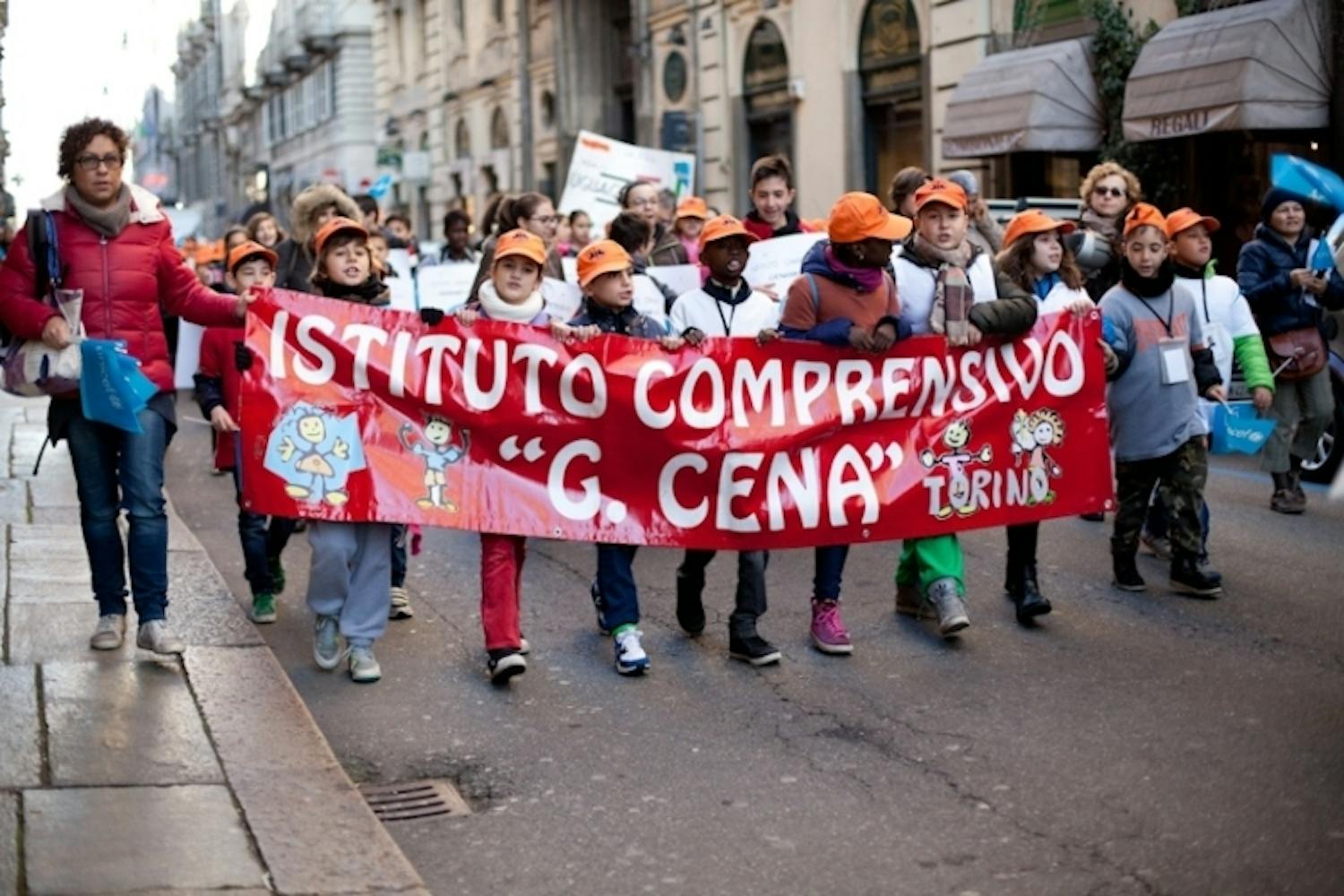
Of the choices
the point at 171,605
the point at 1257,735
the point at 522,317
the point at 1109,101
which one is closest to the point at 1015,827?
the point at 1257,735

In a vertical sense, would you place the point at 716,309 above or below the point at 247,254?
below

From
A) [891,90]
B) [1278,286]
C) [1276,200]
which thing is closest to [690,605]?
[1278,286]

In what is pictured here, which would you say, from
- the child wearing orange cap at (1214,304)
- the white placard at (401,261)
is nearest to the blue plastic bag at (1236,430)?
the child wearing orange cap at (1214,304)

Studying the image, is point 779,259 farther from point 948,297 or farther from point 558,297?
point 948,297

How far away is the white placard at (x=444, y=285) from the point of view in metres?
13.4

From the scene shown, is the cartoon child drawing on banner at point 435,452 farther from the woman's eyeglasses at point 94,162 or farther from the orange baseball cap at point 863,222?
the orange baseball cap at point 863,222

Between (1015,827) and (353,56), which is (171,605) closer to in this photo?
(1015,827)

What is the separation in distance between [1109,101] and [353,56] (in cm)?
3825

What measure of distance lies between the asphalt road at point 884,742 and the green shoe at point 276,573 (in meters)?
0.11

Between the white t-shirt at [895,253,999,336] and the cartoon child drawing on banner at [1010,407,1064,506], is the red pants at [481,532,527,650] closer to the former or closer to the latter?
the white t-shirt at [895,253,999,336]

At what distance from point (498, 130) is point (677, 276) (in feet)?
103

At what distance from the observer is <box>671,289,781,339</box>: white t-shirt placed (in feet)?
26.3

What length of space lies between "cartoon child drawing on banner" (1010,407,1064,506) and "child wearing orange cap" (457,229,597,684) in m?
1.73

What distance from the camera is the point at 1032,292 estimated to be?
836 centimetres
